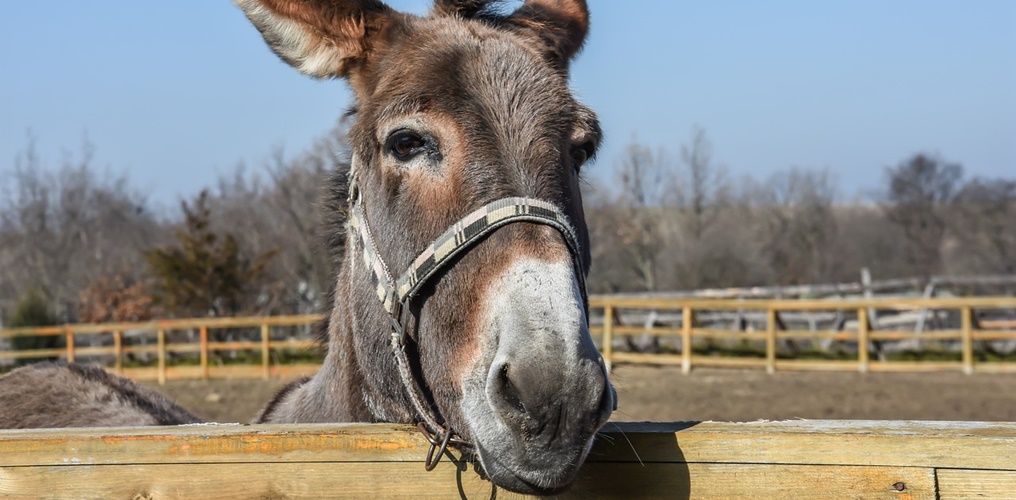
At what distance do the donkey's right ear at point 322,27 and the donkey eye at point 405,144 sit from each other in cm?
46

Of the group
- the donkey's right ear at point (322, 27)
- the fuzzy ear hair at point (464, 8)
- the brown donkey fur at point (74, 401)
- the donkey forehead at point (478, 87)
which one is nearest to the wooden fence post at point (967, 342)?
the brown donkey fur at point (74, 401)

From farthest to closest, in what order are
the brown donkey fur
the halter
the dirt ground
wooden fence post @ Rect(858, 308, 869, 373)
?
wooden fence post @ Rect(858, 308, 869, 373), the dirt ground, the brown donkey fur, the halter

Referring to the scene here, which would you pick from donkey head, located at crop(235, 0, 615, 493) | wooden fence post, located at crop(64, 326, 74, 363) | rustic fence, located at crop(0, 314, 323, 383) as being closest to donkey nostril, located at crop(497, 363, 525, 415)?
donkey head, located at crop(235, 0, 615, 493)

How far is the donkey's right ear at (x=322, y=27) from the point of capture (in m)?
2.63

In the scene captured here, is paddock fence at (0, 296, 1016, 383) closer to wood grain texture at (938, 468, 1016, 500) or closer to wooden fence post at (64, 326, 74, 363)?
wooden fence post at (64, 326, 74, 363)

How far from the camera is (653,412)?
12.2 meters

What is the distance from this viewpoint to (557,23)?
3098mm

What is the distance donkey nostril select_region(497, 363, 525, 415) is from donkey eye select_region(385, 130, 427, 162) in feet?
2.36

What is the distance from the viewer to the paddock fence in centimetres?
1611

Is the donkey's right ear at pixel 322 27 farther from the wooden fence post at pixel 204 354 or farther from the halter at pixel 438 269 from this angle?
the wooden fence post at pixel 204 354

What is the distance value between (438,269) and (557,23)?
1.33 metres

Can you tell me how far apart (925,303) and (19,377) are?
1560 cm

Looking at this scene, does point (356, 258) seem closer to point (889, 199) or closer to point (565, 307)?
point (565, 307)

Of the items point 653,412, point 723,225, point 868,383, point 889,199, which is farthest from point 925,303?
point 889,199
